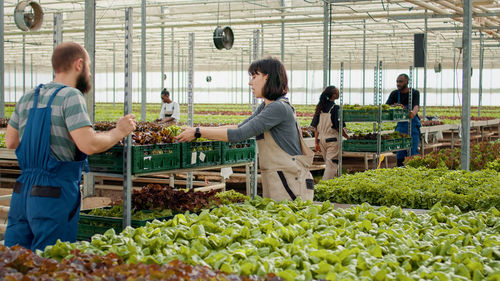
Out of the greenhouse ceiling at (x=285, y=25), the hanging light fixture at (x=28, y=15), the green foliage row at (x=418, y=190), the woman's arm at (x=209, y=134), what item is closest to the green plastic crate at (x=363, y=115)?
the greenhouse ceiling at (x=285, y=25)

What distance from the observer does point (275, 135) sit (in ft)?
11.4

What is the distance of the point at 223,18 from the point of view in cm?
1830

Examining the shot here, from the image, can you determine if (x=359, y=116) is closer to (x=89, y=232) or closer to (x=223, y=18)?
(x=89, y=232)

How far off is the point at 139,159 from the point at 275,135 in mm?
793

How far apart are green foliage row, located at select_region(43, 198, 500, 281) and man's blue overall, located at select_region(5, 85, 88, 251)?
24 cm

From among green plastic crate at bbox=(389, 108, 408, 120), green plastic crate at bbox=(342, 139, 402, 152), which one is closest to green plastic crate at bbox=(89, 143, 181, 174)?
green plastic crate at bbox=(342, 139, 402, 152)

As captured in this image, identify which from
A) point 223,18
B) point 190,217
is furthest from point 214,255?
point 223,18

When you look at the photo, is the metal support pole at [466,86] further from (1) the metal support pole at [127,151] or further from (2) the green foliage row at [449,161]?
(1) the metal support pole at [127,151]

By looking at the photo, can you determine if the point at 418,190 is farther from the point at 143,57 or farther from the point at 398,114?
the point at 143,57

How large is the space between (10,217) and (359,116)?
659cm

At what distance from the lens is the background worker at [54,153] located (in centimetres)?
265

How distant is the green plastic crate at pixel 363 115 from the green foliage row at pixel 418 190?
3325 mm

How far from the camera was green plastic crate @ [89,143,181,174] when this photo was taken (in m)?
3.39

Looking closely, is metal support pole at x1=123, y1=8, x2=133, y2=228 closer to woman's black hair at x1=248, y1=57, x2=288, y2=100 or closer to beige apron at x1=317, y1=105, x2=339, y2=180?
woman's black hair at x1=248, y1=57, x2=288, y2=100
